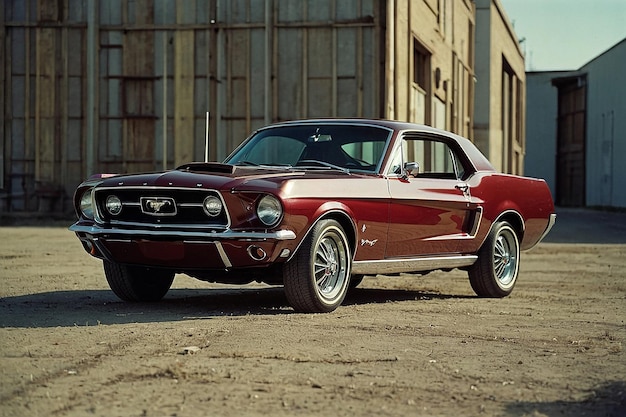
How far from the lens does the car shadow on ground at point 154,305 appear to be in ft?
22.7

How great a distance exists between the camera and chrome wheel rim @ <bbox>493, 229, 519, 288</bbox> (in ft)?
30.6

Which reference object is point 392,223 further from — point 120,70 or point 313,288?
point 120,70

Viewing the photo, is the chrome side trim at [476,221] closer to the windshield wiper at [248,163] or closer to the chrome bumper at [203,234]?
the windshield wiper at [248,163]

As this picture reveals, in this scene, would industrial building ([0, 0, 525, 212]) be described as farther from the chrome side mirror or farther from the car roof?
the chrome side mirror

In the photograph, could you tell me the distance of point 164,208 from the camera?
716cm

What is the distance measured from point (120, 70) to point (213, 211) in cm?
1603

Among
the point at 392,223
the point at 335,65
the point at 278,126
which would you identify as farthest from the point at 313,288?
the point at 335,65

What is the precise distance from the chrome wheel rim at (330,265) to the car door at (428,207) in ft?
1.84

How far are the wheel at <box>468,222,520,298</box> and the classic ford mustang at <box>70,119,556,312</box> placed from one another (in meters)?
0.01

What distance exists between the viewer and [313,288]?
7.11 meters

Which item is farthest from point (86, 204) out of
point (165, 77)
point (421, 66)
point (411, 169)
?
point (421, 66)

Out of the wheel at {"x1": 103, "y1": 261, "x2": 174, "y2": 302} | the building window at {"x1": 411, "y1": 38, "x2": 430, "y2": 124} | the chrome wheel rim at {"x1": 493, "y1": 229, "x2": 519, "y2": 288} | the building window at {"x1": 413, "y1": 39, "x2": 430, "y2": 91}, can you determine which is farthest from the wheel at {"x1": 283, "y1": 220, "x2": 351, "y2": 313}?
the building window at {"x1": 413, "y1": 39, "x2": 430, "y2": 91}

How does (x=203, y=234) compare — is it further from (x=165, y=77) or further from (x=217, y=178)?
(x=165, y=77)

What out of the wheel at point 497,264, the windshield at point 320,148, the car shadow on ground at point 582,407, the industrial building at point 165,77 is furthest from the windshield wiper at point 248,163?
the industrial building at point 165,77
